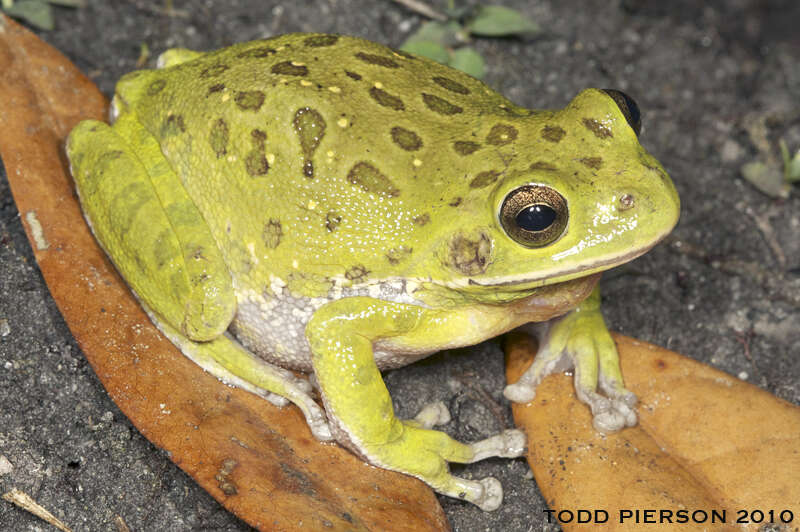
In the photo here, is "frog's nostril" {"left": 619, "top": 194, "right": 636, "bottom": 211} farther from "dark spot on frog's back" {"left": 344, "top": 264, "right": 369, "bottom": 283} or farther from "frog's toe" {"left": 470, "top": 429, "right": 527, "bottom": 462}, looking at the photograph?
"frog's toe" {"left": 470, "top": 429, "right": 527, "bottom": 462}

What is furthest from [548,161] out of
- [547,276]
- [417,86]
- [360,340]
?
[360,340]

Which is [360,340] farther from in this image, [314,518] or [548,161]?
[548,161]

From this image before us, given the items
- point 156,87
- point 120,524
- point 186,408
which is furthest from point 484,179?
point 120,524

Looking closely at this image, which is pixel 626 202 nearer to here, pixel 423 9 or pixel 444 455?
pixel 444 455

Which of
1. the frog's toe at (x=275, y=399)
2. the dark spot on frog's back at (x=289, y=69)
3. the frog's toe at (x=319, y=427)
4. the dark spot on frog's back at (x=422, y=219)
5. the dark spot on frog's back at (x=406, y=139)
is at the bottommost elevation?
the frog's toe at (x=319, y=427)

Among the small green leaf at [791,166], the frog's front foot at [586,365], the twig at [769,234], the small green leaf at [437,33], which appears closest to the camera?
the frog's front foot at [586,365]

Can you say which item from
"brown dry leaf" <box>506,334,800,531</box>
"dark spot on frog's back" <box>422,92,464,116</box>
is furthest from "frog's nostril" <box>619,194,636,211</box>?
"brown dry leaf" <box>506,334,800,531</box>

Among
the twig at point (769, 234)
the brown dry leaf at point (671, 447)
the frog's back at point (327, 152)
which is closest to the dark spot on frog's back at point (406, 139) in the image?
the frog's back at point (327, 152)

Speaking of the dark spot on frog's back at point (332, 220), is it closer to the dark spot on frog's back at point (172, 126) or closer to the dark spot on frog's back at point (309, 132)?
the dark spot on frog's back at point (309, 132)
